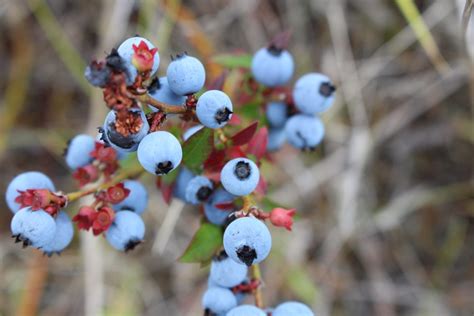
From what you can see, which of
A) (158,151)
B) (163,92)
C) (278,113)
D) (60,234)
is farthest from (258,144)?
(60,234)

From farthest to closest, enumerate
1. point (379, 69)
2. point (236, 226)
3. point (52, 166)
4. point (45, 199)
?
point (52, 166)
point (379, 69)
point (45, 199)
point (236, 226)

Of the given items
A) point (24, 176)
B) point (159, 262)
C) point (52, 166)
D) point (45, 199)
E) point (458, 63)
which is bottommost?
point (45, 199)

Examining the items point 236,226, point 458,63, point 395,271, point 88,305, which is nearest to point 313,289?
point 395,271

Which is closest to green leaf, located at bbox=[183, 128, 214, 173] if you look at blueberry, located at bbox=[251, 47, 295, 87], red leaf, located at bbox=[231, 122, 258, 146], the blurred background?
red leaf, located at bbox=[231, 122, 258, 146]

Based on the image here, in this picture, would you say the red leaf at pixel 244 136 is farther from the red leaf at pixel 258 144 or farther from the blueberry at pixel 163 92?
the blueberry at pixel 163 92

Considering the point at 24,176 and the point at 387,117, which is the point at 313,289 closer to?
the point at 387,117

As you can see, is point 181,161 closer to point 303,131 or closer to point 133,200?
point 133,200
